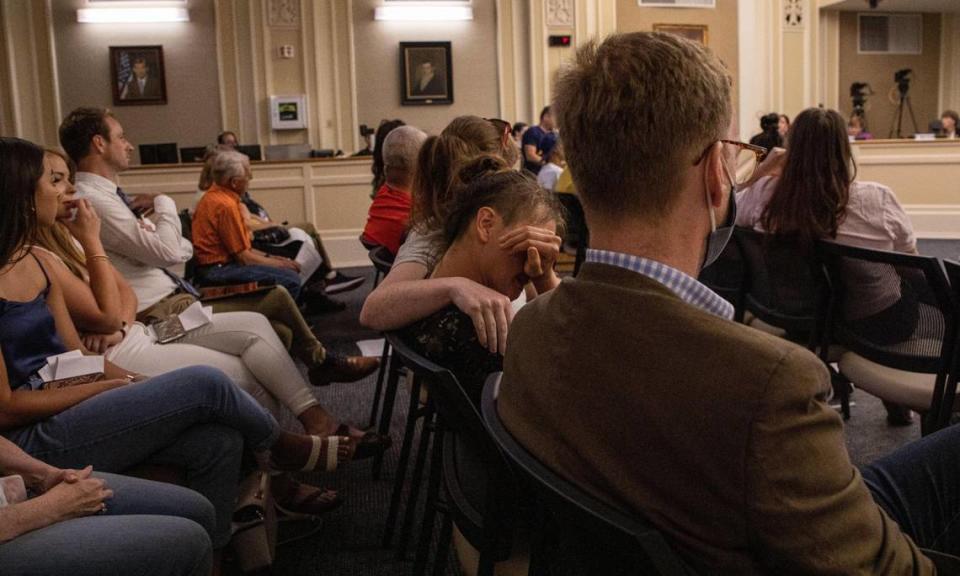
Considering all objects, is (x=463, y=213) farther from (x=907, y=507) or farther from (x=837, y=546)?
(x=837, y=546)

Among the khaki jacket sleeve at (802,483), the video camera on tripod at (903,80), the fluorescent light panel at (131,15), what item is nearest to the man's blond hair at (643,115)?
the khaki jacket sleeve at (802,483)

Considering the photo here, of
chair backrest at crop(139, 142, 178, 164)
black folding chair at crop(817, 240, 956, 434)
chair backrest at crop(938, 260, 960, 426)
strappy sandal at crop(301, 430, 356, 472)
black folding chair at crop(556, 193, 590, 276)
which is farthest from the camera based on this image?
chair backrest at crop(139, 142, 178, 164)

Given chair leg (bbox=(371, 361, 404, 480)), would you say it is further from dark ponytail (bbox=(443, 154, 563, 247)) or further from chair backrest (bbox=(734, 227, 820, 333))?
chair backrest (bbox=(734, 227, 820, 333))

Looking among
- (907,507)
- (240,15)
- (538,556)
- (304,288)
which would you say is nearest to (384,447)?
(538,556)

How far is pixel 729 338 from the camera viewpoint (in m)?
0.86

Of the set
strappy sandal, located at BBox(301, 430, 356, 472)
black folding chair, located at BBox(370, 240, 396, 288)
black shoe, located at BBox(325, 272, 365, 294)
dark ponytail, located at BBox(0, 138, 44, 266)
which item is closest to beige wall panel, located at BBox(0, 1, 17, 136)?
black shoe, located at BBox(325, 272, 365, 294)

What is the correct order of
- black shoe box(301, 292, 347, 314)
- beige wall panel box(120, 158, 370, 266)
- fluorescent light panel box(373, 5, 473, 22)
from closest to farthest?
black shoe box(301, 292, 347, 314), beige wall panel box(120, 158, 370, 266), fluorescent light panel box(373, 5, 473, 22)

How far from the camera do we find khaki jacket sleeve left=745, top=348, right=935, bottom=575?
0.83m

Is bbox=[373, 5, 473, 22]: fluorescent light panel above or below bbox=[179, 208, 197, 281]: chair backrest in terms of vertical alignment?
above

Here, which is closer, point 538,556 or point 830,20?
point 538,556

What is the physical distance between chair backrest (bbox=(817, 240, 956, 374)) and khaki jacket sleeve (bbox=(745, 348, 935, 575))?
1476 millimetres

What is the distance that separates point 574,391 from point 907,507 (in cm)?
66

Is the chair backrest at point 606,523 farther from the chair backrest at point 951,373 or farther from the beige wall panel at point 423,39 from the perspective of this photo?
the beige wall panel at point 423,39

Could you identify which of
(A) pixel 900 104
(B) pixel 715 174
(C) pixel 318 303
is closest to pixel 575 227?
(C) pixel 318 303
